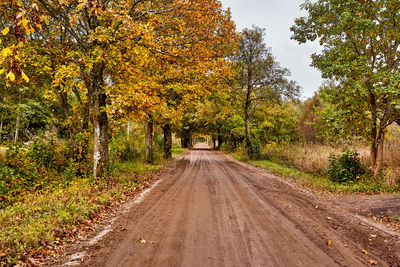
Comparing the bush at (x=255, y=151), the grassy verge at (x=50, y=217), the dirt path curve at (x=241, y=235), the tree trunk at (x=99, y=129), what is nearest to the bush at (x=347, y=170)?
the dirt path curve at (x=241, y=235)

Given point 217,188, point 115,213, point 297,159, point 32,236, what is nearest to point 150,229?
point 115,213

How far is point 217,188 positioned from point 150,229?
14.1 feet

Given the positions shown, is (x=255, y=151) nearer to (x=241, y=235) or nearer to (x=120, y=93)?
(x=120, y=93)

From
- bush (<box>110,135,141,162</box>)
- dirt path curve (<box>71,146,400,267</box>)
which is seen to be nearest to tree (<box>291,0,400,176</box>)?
dirt path curve (<box>71,146,400,267</box>)

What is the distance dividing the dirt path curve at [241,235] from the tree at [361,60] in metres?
4.79

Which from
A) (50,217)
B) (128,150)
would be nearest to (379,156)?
(50,217)

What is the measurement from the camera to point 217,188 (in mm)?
8617

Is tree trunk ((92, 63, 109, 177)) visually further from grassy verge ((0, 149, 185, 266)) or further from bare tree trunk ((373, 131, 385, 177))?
bare tree trunk ((373, 131, 385, 177))

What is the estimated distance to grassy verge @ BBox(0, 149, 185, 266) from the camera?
3779 millimetres

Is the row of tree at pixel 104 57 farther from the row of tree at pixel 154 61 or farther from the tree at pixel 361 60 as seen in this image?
the tree at pixel 361 60

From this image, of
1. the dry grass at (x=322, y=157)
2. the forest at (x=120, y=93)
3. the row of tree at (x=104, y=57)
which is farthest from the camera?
the dry grass at (x=322, y=157)

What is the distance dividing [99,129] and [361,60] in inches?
434

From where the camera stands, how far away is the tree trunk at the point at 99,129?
8.41 metres

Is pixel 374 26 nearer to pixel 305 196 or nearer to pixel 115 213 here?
pixel 305 196
